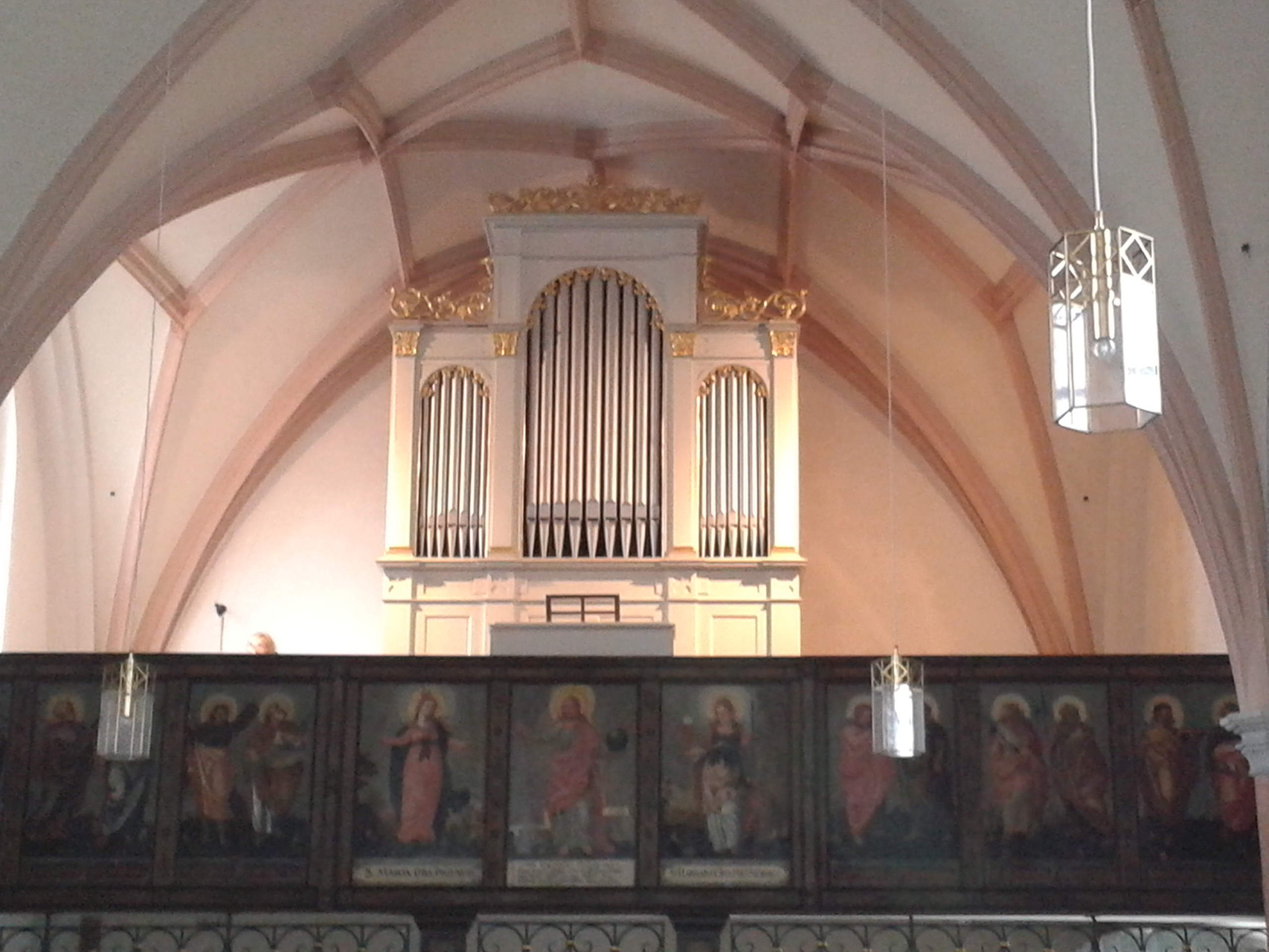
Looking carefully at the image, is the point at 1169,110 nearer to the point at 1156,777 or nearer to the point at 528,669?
the point at 1156,777

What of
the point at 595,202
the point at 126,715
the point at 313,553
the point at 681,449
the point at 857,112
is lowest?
the point at 126,715

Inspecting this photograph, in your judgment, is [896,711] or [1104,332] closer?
[1104,332]

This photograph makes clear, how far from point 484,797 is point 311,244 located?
6772 mm

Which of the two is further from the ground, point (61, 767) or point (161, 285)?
point (161, 285)

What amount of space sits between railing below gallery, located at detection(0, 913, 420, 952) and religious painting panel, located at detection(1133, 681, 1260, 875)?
17.1 feet

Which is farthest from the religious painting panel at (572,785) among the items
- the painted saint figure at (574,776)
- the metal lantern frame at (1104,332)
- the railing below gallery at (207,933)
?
the metal lantern frame at (1104,332)

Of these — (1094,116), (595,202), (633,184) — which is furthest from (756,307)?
(1094,116)

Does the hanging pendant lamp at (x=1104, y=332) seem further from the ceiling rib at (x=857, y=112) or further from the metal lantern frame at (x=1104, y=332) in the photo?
the ceiling rib at (x=857, y=112)

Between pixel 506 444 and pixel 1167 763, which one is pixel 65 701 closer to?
pixel 506 444

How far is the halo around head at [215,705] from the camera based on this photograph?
12.7m

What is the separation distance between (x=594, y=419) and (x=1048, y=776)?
18.7 feet

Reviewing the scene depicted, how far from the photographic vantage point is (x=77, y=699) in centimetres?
1272

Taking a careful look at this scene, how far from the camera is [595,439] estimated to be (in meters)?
16.3

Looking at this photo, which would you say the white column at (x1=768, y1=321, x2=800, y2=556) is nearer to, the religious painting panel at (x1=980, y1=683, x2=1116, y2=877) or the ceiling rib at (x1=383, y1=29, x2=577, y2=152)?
the ceiling rib at (x1=383, y1=29, x2=577, y2=152)
